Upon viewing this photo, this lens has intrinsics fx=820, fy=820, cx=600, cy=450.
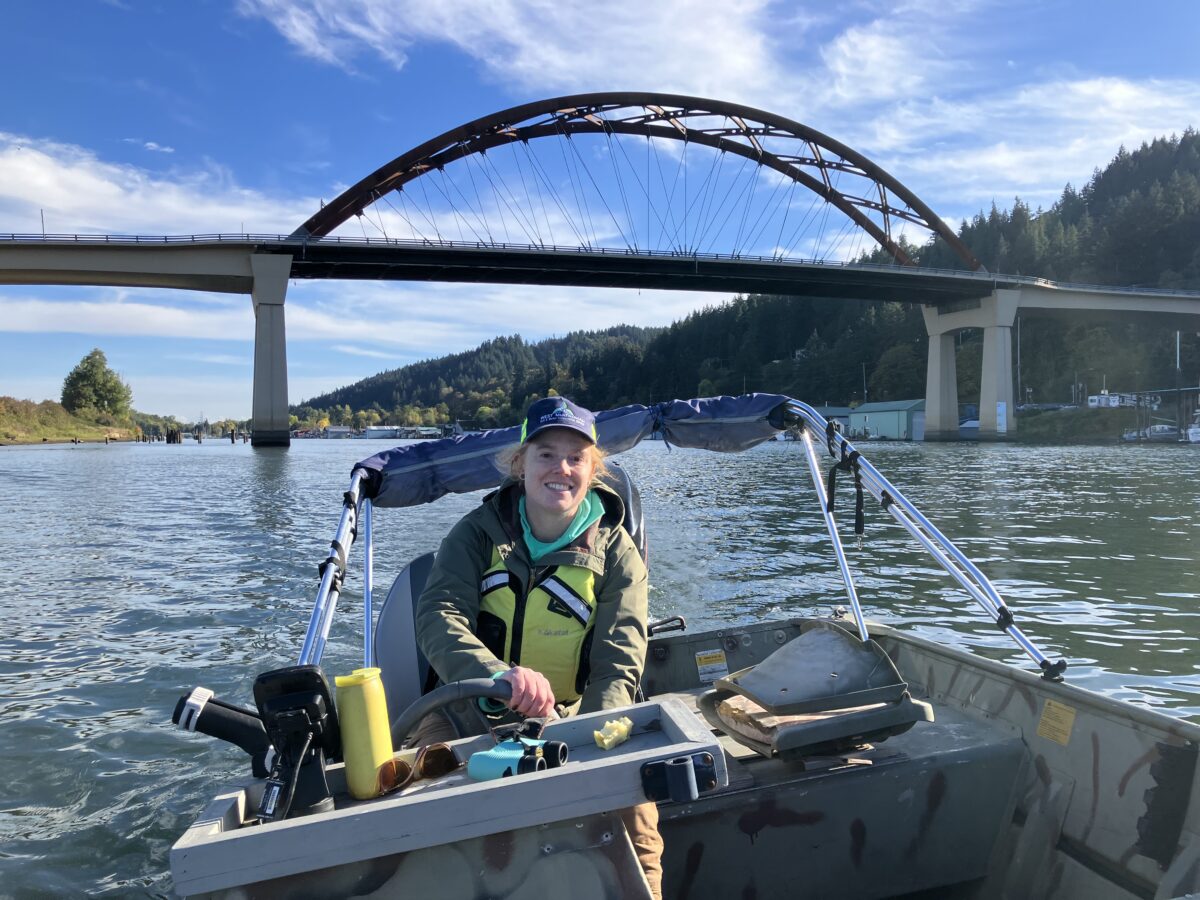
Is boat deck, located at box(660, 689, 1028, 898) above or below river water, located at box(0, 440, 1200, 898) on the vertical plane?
above

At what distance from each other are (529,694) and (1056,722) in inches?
99.0

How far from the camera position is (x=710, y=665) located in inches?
216

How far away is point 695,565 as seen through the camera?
14055 millimetres

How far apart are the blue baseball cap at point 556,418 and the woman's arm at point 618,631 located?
514 millimetres

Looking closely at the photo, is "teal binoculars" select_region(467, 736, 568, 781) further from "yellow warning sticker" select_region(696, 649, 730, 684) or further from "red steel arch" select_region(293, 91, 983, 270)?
"red steel arch" select_region(293, 91, 983, 270)

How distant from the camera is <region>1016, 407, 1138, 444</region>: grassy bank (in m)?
72.3

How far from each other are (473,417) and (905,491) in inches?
4291

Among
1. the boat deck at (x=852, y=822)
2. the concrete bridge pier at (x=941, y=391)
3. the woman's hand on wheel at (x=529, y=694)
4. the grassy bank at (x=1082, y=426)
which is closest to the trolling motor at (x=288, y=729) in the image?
the woman's hand on wheel at (x=529, y=694)

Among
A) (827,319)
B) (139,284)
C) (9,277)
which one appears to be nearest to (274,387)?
(139,284)

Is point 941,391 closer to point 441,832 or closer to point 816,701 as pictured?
point 816,701

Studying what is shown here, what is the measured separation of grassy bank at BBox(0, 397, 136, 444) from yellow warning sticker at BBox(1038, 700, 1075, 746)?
123048mm

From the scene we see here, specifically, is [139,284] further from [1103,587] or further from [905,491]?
[1103,587]

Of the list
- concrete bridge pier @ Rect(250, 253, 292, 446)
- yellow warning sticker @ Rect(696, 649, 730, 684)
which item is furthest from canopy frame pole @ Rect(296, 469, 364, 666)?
concrete bridge pier @ Rect(250, 253, 292, 446)

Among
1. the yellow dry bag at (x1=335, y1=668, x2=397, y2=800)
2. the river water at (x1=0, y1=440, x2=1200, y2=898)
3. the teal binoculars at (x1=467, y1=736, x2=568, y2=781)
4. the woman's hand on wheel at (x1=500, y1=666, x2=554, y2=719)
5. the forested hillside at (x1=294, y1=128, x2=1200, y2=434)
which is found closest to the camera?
the teal binoculars at (x1=467, y1=736, x2=568, y2=781)
